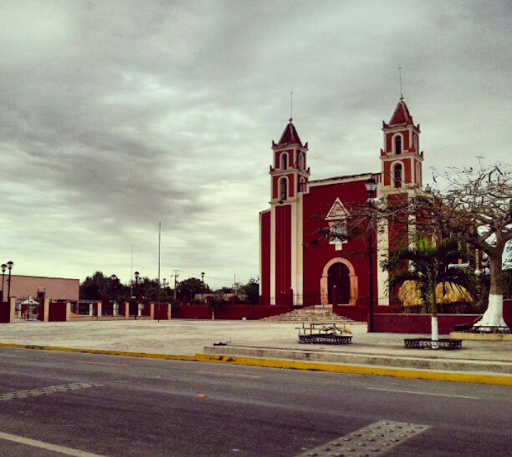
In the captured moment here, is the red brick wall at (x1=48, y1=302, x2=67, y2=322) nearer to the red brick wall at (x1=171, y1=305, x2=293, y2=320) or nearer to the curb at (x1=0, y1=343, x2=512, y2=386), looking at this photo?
the red brick wall at (x1=171, y1=305, x2=293, y2=320)

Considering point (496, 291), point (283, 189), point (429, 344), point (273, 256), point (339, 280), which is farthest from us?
point (283, 189)

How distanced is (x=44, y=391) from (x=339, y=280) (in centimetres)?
4422

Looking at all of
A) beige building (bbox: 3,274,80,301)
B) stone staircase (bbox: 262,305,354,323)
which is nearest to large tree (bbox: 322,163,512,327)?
stone staircase (bbox: 262,305,354,323)

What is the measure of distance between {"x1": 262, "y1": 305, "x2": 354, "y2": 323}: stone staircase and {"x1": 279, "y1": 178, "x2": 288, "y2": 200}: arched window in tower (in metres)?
11.7

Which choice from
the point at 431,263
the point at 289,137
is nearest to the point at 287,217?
the point at 289,137

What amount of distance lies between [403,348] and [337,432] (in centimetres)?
958

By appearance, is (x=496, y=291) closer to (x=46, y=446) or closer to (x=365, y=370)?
(x=365, y=370)

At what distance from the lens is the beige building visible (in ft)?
276

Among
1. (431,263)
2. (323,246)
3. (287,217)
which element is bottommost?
(431,263)

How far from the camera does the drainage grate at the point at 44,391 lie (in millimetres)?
8523

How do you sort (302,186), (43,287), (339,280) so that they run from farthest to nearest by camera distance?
1. (43,287)
2. (302,186)
3. (339,280)

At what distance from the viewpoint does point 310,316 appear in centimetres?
4541

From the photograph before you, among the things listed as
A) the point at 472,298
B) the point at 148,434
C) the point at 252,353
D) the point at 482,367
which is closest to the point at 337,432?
the point at 148,434

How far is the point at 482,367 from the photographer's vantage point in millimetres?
11359
